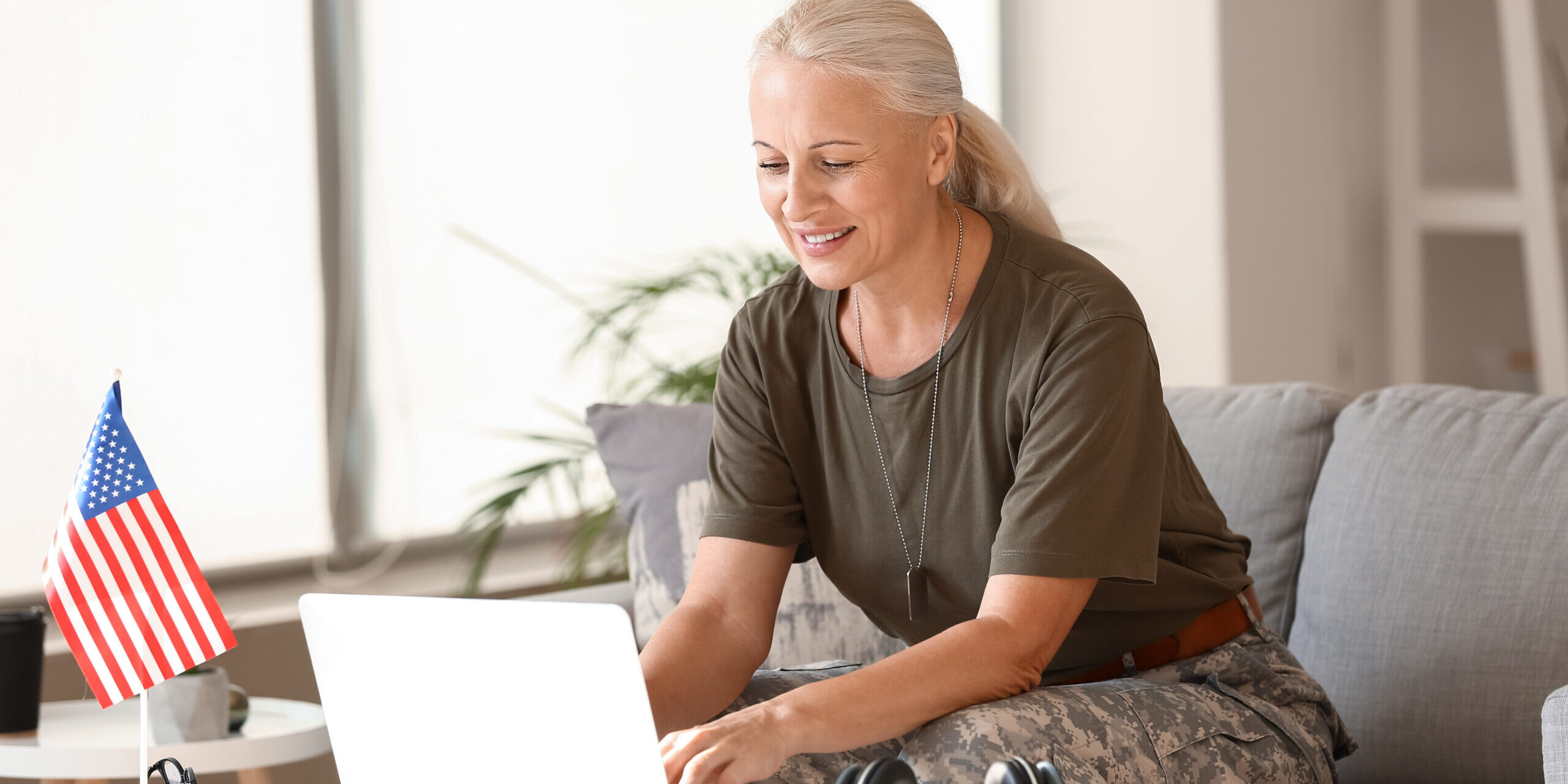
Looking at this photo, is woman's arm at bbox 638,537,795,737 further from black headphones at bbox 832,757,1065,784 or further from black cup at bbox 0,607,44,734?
black cup at bbox 0,607,44,734

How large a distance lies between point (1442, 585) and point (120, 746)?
1459 mm

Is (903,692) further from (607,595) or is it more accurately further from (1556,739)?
(607,595)

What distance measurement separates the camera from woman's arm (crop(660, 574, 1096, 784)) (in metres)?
Answer: 1.04

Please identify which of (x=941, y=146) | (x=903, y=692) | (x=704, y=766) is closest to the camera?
(x=704, y=766)

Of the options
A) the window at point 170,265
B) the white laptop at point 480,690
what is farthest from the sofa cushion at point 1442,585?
the window at point 170,265

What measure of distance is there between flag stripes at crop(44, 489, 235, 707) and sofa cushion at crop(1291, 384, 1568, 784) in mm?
1185

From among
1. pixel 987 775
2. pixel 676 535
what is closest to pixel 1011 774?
pixel 987 775

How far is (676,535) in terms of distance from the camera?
1881 mm

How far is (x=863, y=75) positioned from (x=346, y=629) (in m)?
0.65

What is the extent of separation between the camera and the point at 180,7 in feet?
7.73

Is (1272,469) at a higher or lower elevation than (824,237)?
lower

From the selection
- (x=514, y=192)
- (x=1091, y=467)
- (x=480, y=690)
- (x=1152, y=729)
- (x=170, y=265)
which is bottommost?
(x=1152, y=729)

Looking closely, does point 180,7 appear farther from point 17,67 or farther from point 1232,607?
point 1232,607

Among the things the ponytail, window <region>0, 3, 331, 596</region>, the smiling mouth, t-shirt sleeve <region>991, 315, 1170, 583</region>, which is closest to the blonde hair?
the ponytail
